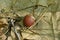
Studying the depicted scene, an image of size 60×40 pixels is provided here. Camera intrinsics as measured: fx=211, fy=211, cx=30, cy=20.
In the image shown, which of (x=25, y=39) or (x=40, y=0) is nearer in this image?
(x=25, y=39)

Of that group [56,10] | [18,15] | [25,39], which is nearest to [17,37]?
[25,39]

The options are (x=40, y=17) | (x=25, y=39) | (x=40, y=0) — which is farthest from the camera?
(x=40, y=0)

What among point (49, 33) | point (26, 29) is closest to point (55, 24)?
point (49, 33)

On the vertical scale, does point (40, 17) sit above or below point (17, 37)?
above

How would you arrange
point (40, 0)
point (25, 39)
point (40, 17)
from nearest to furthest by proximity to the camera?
point (25, 39) < point (40, 17) < point (40, 0)

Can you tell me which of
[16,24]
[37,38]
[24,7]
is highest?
[24,7]

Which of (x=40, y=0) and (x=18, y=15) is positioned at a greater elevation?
(x=40, y=0)

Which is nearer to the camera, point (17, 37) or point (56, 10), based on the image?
point (17, 37)

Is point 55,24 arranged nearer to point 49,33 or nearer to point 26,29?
point 49,33

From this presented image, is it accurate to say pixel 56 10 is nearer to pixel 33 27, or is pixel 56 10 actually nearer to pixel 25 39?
pixel 33 27
